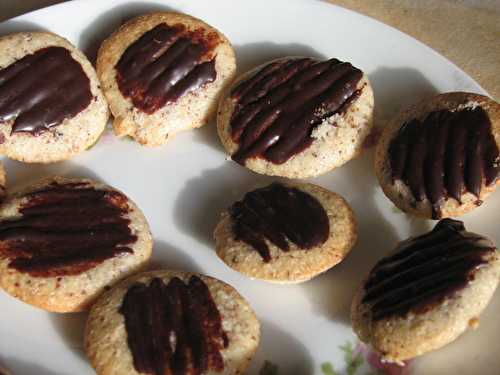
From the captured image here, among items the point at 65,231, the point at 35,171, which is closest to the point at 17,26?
the point at 35,171

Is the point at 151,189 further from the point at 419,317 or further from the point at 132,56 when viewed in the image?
the point at 419,317

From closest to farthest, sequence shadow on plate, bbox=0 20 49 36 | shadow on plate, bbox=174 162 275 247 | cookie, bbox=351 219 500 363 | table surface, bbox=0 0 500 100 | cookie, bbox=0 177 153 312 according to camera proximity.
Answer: cookie, bbox=351 219 500 363 < cookie, bbox=0 177 153 312 < shadow on plate, bbox=174 162 275 247 < shadow on plate, bbox=0 20 49 36 < table surface, bbox=0 0 500 100

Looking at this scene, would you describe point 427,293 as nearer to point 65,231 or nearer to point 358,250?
point 358,250

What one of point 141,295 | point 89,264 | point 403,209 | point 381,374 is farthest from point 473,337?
point 89,264

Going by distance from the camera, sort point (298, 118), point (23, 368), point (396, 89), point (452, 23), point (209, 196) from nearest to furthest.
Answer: point (23, 368) < point (298, 118) < point (209, 196) < point (396, 89) < point (452, 23)

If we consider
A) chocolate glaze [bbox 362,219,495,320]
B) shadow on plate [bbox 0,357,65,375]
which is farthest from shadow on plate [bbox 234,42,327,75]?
shadow on plate [bbox 0,357,65,375]

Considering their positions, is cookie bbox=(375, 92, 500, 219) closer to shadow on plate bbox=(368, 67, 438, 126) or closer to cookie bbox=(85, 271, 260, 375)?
shadow on plate bbox=(368, 67, 438, 126)

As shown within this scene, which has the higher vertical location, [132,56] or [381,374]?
[132,56]
